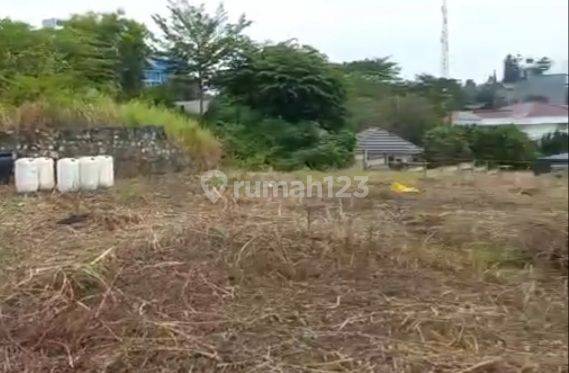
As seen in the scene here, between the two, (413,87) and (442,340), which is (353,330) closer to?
(442,340)

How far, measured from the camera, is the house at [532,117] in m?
0.58

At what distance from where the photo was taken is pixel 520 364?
1420 mm

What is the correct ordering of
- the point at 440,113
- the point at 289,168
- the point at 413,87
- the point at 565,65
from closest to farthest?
the point at 565,65 < the point at 440,113 < the point at 413,87 < the point at 289,168

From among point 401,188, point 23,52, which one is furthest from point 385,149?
point 23,52

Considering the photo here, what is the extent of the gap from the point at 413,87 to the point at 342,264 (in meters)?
1.14

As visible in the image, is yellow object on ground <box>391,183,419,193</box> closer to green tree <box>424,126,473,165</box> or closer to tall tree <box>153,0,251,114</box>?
green tree <box>424,126,473,165</box>

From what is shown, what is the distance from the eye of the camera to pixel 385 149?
1.61 meters

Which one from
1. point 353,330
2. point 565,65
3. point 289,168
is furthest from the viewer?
point 289,168

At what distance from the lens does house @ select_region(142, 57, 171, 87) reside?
694 centimetres

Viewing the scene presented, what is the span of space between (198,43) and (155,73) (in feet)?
3.49

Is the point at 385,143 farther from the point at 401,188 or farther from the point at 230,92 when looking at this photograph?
the point at 230,92

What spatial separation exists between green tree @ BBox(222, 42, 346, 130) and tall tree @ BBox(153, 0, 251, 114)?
1.21 feet

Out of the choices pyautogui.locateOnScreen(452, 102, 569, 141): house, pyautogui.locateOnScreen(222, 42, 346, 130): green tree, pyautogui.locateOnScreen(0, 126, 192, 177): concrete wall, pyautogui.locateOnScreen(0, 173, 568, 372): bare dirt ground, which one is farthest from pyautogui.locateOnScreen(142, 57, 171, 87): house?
pyautogui.locateOnScreen(452, 102, 569, 141): house

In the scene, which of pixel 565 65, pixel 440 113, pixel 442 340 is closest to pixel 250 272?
pixel 442 340
